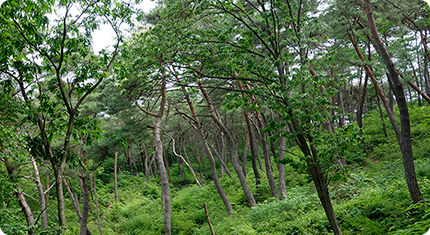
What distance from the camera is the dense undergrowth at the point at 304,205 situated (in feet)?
20.8

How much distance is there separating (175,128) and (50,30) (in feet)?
64.0

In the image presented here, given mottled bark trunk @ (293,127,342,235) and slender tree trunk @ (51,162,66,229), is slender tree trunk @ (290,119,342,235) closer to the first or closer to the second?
mottled bark trunk @ (293,127,342,235)

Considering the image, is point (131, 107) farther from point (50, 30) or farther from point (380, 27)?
point (380, 27)

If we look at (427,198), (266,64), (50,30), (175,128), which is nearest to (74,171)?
(50,30)

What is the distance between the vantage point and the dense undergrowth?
6.35 m

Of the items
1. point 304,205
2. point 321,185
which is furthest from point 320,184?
point 304,205

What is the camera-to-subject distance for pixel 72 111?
5777 millimetres

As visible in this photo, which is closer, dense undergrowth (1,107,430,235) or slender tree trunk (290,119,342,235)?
slender tree trunk (290,119,342,235)

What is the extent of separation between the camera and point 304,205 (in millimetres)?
9125

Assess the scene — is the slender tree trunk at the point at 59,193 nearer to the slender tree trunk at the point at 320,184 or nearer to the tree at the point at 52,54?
the tree at the point at 52,54

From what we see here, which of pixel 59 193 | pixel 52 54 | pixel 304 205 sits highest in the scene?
pixel 52 54

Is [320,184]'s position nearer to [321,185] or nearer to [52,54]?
[321,185]

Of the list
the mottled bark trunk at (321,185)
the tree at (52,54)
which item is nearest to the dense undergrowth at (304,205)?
the mottled bark trunk at (321,185)

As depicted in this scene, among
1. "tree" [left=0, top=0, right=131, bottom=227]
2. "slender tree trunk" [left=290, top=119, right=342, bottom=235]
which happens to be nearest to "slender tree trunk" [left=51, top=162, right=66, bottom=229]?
"tree" [left=0, top=0, right=131, bottom=227]
